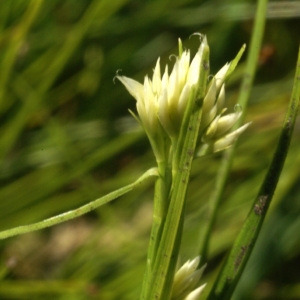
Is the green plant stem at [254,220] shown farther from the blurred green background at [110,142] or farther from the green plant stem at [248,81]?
the blurred green background at [110,142]

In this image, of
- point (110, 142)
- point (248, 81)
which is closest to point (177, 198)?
point (248, 81)

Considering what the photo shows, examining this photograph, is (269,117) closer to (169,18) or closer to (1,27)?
(169,18)

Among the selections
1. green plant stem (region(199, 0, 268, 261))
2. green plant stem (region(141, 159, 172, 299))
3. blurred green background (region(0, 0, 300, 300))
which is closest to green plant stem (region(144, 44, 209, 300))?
green plant stem (region(141, 159, 172, 299))

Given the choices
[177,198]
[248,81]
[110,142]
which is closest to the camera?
[177,198]

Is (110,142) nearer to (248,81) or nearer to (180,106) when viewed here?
(248,81)

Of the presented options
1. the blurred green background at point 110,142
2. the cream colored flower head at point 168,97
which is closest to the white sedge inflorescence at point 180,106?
the cream colored flower head at point 168,97
